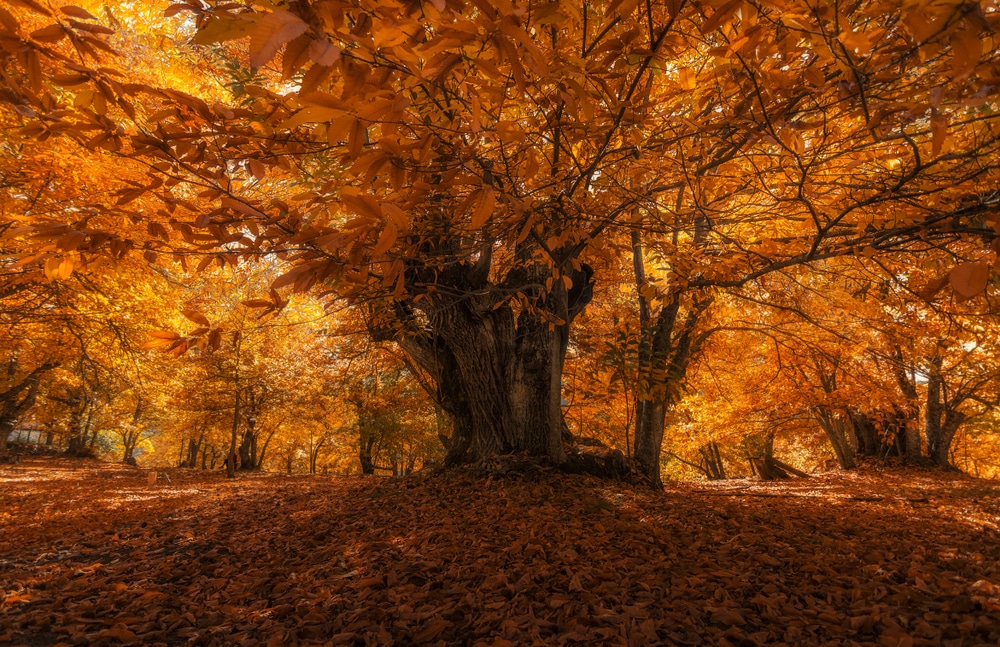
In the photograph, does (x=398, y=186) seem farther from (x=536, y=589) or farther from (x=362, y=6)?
(x=536, y=589)

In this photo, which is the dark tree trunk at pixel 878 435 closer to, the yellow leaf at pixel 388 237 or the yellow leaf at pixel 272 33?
the yellow leaf at pixel 388 237

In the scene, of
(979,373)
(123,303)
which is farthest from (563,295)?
(979,373)

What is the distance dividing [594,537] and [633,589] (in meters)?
0.79

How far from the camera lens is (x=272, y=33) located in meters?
0.70

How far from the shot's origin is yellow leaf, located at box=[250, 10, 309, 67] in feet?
2.21

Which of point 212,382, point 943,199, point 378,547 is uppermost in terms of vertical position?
point 943,199

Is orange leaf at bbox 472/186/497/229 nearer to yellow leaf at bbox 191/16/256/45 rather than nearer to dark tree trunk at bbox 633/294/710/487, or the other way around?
yellow leaf at bbox 191/16/256/45

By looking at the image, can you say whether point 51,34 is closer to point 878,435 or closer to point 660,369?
point 660,369

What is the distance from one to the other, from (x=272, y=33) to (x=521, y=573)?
2814 millimetres

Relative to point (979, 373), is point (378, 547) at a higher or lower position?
lower

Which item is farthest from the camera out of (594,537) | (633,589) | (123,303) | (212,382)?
(212,382)

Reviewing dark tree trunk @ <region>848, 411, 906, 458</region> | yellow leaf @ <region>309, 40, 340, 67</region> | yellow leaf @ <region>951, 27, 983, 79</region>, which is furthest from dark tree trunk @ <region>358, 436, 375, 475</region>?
yellow leaf @ <region>951, 27, 983, 79</region>

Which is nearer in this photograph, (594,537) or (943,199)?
(943,199)

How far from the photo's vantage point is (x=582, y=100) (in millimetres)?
1184
